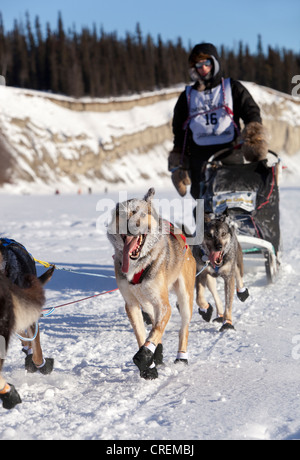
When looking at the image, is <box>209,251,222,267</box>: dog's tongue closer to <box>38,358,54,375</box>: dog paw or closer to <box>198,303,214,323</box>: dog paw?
<box>198,303,214,323</box>: dog paw

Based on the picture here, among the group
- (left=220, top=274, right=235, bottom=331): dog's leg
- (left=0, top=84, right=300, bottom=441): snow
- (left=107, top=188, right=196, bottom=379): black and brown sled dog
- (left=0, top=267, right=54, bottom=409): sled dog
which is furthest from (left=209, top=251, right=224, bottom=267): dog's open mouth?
(left=0, top=267, right=54, bottom=409): sled dog

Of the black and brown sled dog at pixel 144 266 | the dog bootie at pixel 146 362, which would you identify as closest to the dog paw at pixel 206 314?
the black and brown sled dog at pixel 144 266

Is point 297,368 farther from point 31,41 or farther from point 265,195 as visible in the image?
point 31,41

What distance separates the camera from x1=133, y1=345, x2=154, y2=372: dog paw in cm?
260

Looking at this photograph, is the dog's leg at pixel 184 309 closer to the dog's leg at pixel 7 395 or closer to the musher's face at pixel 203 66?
the dog's leg at pixel 7 395

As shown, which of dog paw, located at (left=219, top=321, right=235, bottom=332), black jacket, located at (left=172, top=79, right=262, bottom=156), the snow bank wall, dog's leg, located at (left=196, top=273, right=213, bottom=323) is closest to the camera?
dog paw, located at (left=219, top=321, right=235, bottom=332)

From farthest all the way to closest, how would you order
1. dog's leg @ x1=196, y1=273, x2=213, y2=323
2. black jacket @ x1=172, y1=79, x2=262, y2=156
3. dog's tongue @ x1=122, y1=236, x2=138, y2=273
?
black jacket @ x1=172, y1=79, x2=262, y2=156
dog's leg @ x1=196, y1=273, x2=213, y2=323
dog's tongue @ x1=122, y1=236, x2=138, y2=273

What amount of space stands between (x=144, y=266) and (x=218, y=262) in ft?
5.11

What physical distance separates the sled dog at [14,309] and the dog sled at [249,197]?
2993 millimetres

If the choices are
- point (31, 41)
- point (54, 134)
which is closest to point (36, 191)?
A: point (54, 134)

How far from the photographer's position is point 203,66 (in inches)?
200

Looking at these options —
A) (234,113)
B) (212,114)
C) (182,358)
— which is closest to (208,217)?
(212,114)

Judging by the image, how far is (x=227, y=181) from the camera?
5.22 m
